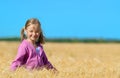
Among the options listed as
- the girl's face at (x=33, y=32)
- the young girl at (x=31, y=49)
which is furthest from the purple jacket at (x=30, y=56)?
the girl's face at (x=33, y=32)

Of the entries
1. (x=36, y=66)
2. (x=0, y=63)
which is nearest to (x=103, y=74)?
(x=36, y=66)

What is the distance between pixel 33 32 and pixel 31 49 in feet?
0.78

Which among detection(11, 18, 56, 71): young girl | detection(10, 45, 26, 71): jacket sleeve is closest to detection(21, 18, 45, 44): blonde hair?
detection(11, 18, 56, 71): young girl

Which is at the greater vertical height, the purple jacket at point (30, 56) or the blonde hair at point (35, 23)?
the blonde hair at point (35, 23)

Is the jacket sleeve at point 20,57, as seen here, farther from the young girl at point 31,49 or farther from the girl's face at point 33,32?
the girl's face at point 33,32

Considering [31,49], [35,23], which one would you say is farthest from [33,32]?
[31,49]

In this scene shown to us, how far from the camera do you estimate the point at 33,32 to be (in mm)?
6648

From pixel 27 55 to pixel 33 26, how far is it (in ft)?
1.30

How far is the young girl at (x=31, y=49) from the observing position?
6637mm

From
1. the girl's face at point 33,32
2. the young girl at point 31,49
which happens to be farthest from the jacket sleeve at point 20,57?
the girl's face at point 33,32

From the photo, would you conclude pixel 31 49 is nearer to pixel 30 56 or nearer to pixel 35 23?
pixel 30 56

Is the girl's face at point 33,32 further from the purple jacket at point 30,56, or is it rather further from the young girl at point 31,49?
the purple jacket at point 30,56

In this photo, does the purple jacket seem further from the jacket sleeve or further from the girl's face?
the girl's face

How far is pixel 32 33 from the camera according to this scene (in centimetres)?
666
